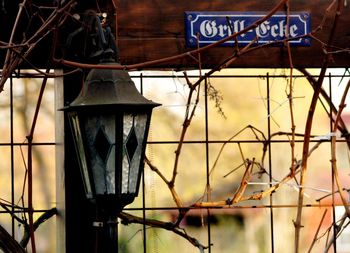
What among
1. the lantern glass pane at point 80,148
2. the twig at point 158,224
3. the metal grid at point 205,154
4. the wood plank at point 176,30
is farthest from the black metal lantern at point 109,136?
the metal grid at point 205,154

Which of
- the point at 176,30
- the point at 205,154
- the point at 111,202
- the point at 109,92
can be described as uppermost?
the point at 176,30

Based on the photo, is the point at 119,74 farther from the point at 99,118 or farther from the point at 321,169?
the point at 321,169

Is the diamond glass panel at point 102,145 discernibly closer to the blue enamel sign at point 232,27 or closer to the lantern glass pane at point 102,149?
the lantern glass pane at point 102,149

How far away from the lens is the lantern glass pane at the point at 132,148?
3.26 m

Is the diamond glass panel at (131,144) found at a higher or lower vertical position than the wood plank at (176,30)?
lower

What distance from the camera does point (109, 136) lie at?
3229 millimetres

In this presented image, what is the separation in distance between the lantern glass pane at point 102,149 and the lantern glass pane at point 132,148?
0.05m

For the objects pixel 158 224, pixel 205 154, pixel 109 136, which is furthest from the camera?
pixel 205 154

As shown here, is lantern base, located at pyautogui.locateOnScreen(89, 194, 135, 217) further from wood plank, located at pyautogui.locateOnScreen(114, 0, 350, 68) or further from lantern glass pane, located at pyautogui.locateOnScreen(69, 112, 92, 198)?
wood plank, located at pyautogui.locateOnScreen(114, 0, 350, 68)

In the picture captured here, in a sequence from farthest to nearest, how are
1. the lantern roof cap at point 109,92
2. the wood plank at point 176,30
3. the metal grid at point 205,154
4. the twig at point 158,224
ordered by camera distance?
the metal grid at point 205,154, the twig at point 158,224, the wood plank at point 176,30, the lantern roof cap at point 109,92

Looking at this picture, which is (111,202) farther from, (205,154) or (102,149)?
(205,154)

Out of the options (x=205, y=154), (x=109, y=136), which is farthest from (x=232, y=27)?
(x=109, y=136)

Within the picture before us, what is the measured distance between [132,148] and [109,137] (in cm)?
10

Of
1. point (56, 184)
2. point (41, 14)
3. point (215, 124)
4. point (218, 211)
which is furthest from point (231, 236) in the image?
point (41, 14)
